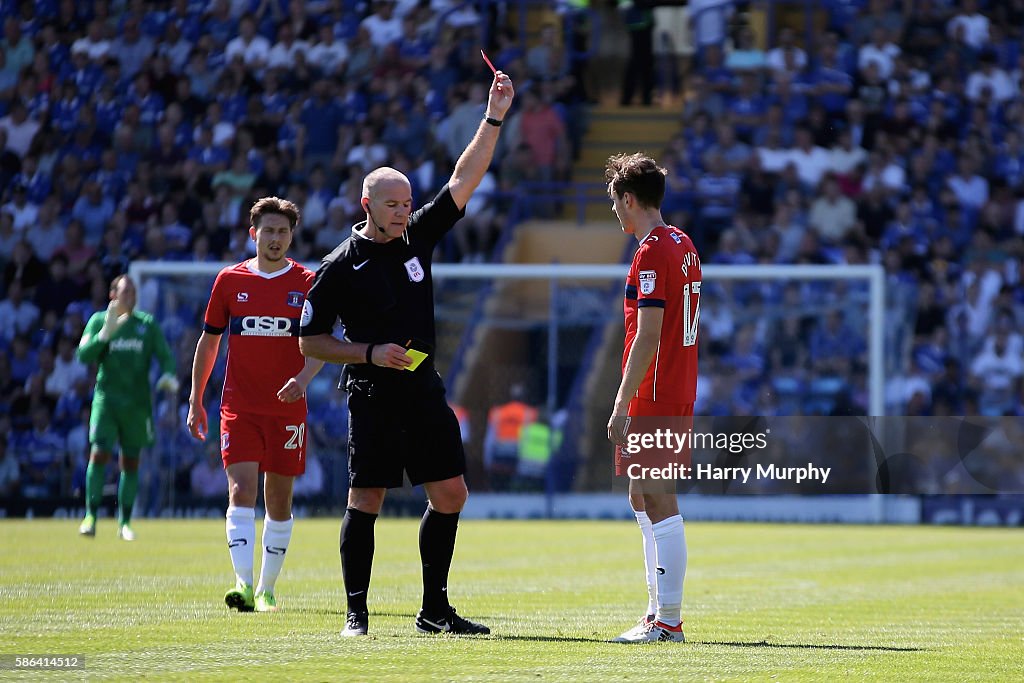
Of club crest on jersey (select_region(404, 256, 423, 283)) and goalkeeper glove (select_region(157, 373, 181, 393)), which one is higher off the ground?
club crest on jersey (select_region(404, 256, 423, 283))

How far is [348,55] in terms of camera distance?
26.7 m

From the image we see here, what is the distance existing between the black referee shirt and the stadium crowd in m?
12.8

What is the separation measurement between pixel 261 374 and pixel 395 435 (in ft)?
6.29

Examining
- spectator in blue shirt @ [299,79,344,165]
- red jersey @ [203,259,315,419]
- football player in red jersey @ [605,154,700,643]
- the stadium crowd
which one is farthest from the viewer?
spectator in blue shirt @ [299,79,344,165]

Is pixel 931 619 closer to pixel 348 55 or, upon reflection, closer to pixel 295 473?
pixel 295 473

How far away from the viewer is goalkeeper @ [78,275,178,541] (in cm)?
1479

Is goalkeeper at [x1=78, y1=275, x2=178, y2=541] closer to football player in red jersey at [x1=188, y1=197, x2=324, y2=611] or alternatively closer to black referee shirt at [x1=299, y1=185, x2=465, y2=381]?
football player in red jersey at [x1=188, y1=197, x2=324, y2=611]

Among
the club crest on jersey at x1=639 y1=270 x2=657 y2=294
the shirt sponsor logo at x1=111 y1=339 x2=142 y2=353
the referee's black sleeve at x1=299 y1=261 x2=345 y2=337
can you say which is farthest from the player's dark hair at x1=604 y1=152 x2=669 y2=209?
the shirt sponsor logo at x1=111 y1=339 x2=142 y2=353

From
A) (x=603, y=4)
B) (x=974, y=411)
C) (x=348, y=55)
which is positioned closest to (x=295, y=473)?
(x=974, y=411)

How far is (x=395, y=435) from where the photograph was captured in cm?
756

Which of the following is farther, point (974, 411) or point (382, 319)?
point (974, 411)

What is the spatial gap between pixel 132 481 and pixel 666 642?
351 inches

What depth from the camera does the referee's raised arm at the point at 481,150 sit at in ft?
24.9

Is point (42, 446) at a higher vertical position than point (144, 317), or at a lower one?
lower
